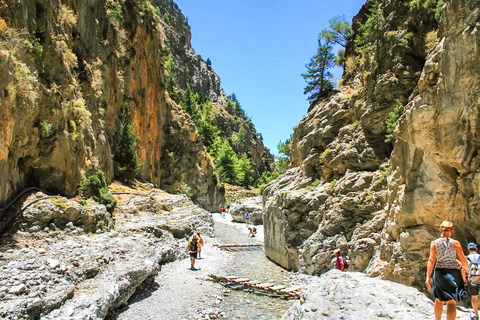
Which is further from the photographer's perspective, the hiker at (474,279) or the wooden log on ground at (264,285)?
the wooden log on ground at (264,285)

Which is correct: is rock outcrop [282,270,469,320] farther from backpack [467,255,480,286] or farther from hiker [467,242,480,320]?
backpack [467,255,480,286]

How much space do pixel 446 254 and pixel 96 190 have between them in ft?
60.6

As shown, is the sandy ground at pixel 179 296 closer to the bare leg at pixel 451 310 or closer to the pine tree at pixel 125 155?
the bare leg at pixel 451 310

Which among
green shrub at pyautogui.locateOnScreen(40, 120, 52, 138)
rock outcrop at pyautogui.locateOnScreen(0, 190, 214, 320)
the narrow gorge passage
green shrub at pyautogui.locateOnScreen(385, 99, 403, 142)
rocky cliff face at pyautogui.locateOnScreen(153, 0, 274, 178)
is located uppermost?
rocky cliff face at pyautogui.locateOnScreen(153, 0, 274, 178)

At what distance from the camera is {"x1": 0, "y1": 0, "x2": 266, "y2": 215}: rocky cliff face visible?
469 inches

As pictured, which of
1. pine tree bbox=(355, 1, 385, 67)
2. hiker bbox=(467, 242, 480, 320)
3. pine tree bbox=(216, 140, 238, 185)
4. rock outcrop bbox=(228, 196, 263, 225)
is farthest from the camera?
pine tree bbox=(216, 140, 238, 185)

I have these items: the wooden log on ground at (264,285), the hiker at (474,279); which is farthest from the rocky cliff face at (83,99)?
the hiker at (474,279)

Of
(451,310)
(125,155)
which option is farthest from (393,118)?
(125,155)

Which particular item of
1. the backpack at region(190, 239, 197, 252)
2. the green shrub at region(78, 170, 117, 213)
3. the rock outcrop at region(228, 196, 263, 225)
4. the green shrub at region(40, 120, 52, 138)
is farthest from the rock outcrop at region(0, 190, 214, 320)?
the rock outcrop at region(228, 196, 263, 225)

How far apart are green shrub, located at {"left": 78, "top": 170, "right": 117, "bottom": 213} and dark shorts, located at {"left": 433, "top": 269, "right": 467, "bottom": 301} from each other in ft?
58.7

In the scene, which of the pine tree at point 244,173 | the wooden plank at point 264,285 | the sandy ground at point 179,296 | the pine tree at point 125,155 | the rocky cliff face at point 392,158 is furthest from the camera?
the pine tree at point 244,173

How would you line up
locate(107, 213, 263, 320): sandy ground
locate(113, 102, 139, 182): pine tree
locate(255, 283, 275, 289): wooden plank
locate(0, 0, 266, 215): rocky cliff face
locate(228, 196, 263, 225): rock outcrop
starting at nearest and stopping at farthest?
locate(107, 213, 263, 320): sandy ground < locate(0, 0, 266, 215): rocky cliff face < locate(255, 283, 275, 289): wooden plank < locate(113, 102, 139, 182): pine tree < locate(228, 196, 263, 225): rock outcrop

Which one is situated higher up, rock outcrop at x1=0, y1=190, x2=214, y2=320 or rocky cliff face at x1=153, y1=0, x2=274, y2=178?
rocky cliff face at x1=153, y1=0, x2=274, y2=178

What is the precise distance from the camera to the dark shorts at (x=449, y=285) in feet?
16.6
